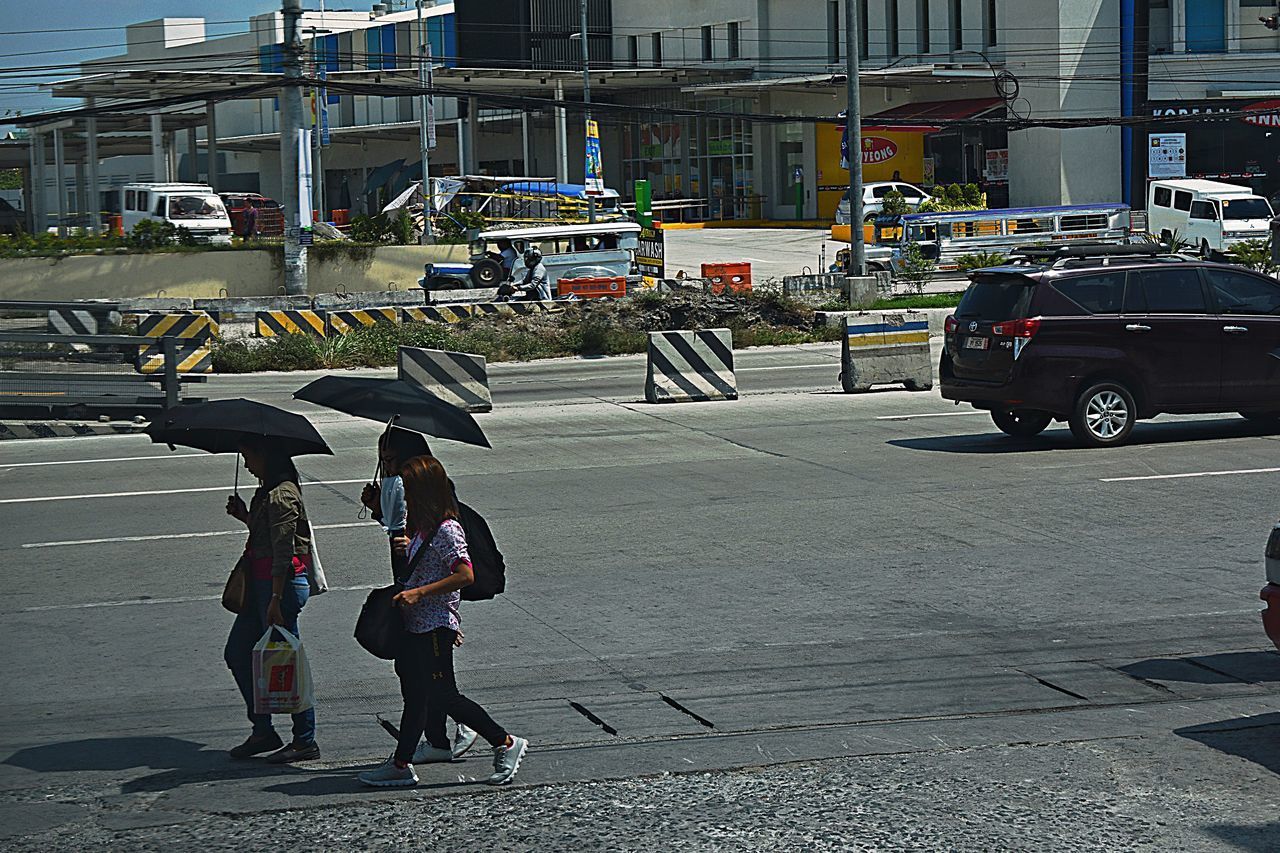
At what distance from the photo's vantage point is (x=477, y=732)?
6273 millimetres

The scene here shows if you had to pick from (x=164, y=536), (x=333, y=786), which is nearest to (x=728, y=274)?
(x=164, y=536)

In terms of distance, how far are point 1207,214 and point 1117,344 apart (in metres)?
30.4

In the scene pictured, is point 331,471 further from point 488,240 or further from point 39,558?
point 488,240

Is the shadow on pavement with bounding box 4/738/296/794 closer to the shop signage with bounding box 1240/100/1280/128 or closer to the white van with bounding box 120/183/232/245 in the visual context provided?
the white van with bounding box 120/183/232/245

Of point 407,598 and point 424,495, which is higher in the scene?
point 424,495

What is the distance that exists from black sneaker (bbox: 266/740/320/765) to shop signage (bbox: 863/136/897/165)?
5362 cm

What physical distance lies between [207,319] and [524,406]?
6.28m

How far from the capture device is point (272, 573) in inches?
259

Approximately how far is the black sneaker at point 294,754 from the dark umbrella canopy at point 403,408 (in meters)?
1.45

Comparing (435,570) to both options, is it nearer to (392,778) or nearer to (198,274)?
(392,778)

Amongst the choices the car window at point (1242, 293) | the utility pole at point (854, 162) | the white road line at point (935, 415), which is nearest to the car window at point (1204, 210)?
the utility pole at point (854, 162)

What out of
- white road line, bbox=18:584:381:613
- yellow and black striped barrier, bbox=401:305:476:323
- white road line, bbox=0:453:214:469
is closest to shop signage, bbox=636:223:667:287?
yellow and black striped barrier, bbox=401:305:476:323

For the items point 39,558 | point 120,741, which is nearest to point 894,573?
point 120,741

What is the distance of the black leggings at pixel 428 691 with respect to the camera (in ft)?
20.2
